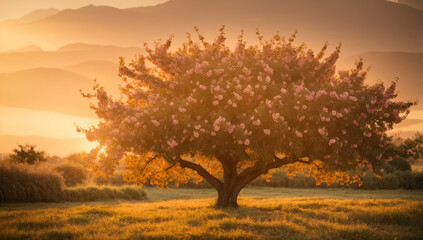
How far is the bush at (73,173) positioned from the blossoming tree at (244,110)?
1950cm

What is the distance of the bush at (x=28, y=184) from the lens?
24.0 metres

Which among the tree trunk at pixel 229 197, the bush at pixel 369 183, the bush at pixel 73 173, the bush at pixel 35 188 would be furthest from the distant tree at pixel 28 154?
the bush at pixel 369 183

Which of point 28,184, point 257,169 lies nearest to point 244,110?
point 257,169

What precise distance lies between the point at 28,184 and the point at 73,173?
1141cm

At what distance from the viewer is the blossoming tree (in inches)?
563

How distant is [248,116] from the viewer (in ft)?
47.1

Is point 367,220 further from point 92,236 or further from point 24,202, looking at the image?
point 24,202

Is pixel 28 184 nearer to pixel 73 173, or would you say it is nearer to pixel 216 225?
pixel 73 173

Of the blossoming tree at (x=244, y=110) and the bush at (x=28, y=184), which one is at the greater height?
the blossoming tree at (x=244, y=110)

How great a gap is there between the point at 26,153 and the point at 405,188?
42.7 m

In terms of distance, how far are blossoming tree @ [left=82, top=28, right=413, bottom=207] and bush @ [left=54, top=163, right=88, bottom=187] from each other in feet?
64.0

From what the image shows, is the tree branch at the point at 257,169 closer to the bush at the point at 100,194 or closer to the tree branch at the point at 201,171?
the tree branch at the point at 201,171

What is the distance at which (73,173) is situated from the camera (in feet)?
119

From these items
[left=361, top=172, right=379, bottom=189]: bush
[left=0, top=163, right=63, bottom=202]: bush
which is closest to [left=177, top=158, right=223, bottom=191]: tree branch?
[left=0, top=163, right=63, bottom=202]: bush
